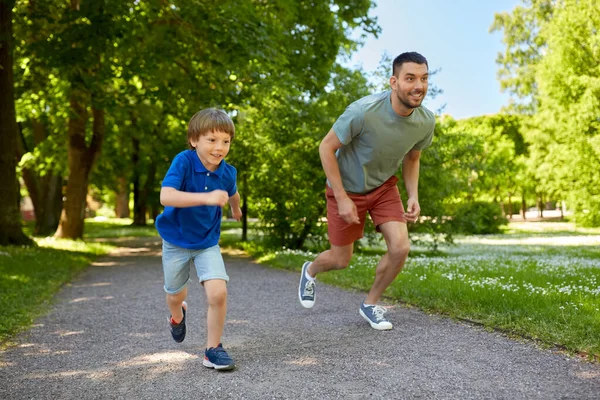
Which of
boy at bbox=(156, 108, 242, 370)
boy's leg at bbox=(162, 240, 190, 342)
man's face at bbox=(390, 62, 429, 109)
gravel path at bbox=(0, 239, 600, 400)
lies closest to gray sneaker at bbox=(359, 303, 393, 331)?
gravel path at bbox=(0, 239, 600, 400)

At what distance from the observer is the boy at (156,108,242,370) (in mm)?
4102

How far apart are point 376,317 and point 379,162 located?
4.49ft

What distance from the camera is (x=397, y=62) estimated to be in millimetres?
4867

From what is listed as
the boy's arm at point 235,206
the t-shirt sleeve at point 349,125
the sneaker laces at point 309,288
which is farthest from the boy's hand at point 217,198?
the sneaker laces at point 309,288

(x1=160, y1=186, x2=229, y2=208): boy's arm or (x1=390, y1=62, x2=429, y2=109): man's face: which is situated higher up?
(x1=390, y1=62, x2=429, y2=109): man's face

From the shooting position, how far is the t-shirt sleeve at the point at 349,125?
496 cm

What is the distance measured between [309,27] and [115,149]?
15.5 metres

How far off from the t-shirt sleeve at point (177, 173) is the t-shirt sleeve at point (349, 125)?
4.51 feet

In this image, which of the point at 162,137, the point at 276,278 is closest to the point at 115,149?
the point at 162,137

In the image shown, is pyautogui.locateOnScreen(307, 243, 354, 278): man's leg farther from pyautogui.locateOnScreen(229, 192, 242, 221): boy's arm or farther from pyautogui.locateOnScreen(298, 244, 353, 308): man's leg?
pyautogui.locateOnScreen(229, 192, 242, 221): boy's arm

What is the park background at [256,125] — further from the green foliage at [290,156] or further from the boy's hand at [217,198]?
the boy's hand at [217,198]

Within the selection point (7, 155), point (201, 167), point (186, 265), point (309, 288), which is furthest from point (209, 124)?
point (7, 155)

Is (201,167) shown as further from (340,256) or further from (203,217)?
(340,256)

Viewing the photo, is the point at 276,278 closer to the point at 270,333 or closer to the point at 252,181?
the point at 270,333
